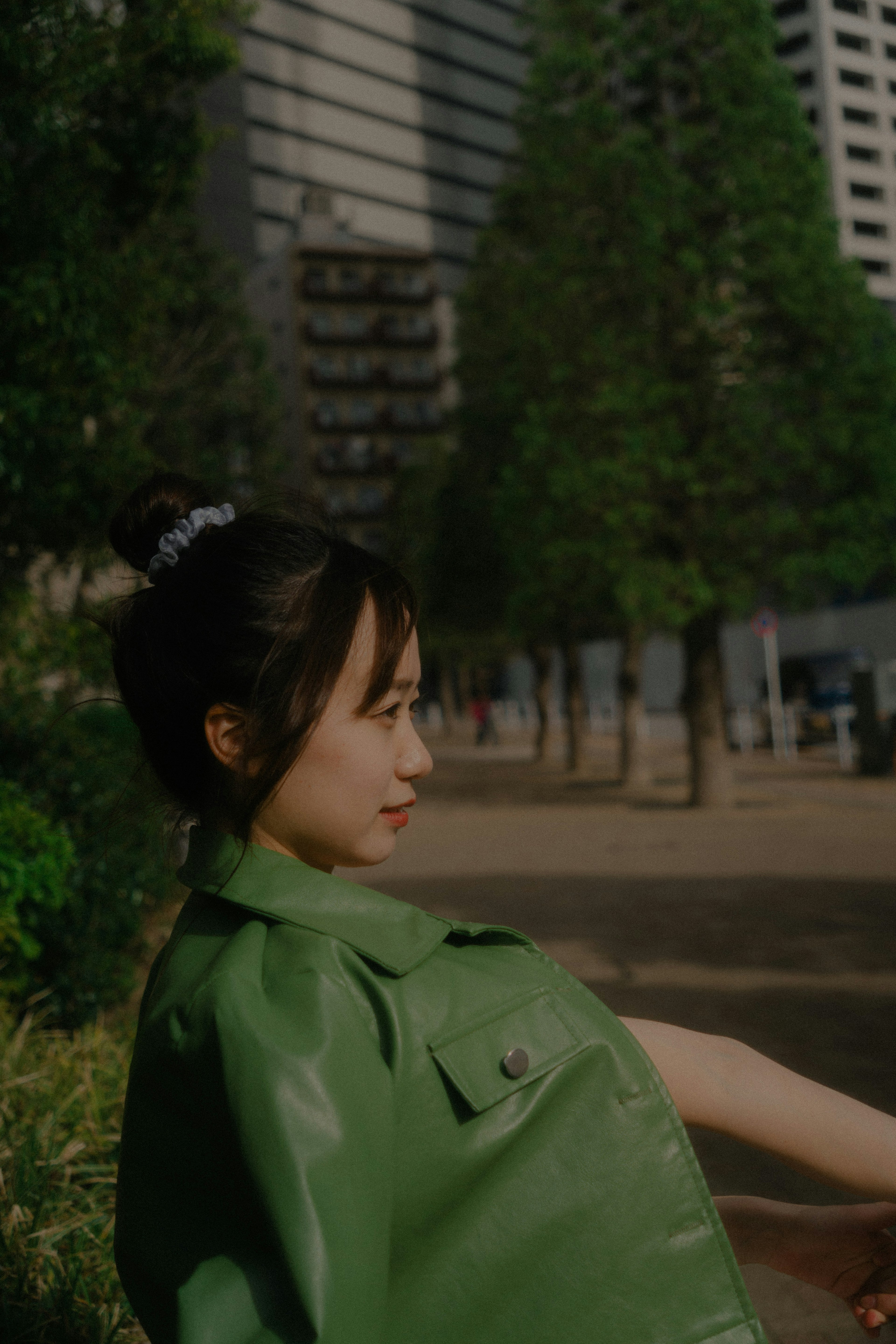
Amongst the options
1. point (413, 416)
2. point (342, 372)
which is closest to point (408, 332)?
point (342, 372)

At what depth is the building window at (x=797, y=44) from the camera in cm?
6184

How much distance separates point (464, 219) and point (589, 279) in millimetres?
72417

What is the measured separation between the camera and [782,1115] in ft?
4.35

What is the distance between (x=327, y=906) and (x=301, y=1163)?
277mm

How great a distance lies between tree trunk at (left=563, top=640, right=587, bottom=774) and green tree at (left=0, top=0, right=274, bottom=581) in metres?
12.9

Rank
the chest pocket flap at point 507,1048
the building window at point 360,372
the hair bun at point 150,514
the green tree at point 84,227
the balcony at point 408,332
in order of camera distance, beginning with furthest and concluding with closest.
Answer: the balcony at point 408,332, the building window at point 360,372, the green tree at point 84,227, the hair bun at point 150,514, the chest pocket flap at point 507,1048

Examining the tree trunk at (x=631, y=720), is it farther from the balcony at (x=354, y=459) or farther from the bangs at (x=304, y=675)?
the balcony at (x=354, y=459)

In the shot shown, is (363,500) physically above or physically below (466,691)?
above

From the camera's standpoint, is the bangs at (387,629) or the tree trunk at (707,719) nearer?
the bangs at (387,629)

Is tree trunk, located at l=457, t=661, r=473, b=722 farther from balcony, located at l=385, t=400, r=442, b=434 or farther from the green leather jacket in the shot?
the green leather jacket

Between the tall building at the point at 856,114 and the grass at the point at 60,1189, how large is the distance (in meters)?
60.7

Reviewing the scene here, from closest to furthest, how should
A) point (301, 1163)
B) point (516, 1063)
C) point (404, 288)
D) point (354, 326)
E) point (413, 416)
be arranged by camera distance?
point (301, 1163) < point (516, 1063) < point (354, 326) < point (404, 288) < point (413, 416)

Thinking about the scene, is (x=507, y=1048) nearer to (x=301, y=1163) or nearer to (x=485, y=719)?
(x=301, y=1163)

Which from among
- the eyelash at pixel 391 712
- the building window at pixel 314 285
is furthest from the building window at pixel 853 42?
the eyelash at pixel 391 712
